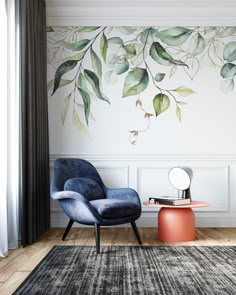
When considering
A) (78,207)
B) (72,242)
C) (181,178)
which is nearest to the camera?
(78,207)

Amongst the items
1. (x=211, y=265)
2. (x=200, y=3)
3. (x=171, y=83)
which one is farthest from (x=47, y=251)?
(x=200, y=3)

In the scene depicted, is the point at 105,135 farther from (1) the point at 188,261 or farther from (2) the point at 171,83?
(1) the point at 188,261

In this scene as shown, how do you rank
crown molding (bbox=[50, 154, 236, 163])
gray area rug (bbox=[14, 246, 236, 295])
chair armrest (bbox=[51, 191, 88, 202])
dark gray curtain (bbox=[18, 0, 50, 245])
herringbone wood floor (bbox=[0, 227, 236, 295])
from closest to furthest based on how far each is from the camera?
gray area rug (bbox=[14, 246, 236, 295])
herringbone wood floor (bbox=[0, 227, 236, 295])
chair armrest (bbox=[51, 191, 88, 202])
dark gray curtain (bbox=[18, 0, 50, 245])
crown molding (bbox=[50, 154, 236, 163])

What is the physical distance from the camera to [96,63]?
15.9ft

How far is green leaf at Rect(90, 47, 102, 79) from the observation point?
4852mm

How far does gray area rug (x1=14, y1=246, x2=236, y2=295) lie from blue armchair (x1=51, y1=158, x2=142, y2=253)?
268 millimetres

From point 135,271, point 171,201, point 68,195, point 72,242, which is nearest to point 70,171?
point 68,195

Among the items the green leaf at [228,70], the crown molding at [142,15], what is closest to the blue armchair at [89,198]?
the crown molding at [142,15]

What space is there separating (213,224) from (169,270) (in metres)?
2.04

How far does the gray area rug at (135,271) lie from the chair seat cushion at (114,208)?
295 millimetres

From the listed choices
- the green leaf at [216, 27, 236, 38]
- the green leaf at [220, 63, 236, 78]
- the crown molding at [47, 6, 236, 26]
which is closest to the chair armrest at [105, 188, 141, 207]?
the green leaf at [220, 63, 236, 78]

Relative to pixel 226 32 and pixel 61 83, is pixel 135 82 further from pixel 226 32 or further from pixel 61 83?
pixel 226 32

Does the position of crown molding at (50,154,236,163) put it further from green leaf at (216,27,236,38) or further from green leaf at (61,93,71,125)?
green leaf at (216,27,236,38)

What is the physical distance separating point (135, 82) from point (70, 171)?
1.32 m
